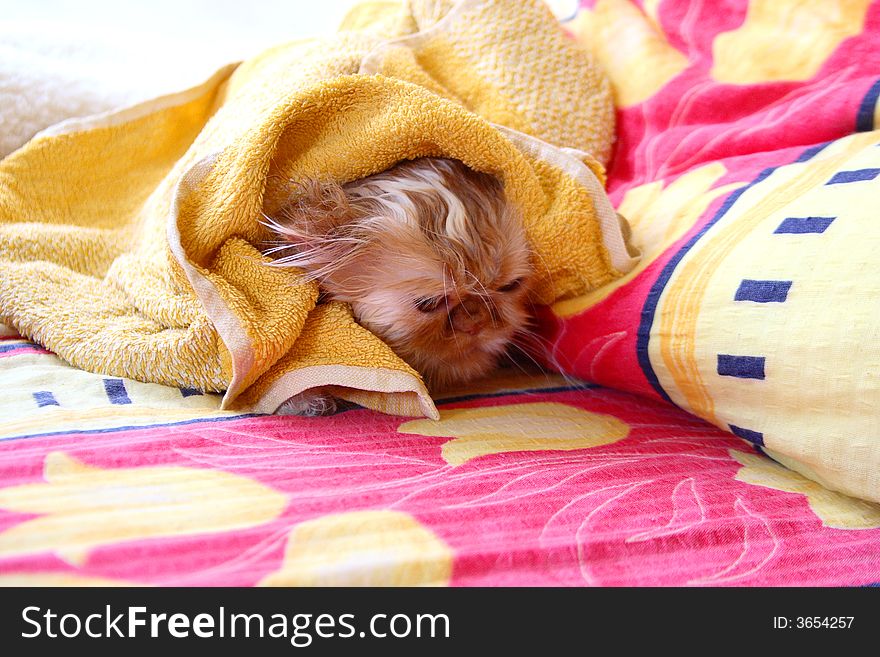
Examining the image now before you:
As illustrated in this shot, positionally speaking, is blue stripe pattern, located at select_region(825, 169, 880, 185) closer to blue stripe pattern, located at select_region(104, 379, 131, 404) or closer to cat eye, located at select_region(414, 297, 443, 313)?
cat eye, located at select_region(414, 297, 443, 313)

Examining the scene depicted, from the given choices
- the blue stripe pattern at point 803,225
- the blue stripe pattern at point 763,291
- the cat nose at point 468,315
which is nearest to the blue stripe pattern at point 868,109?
the blue stripe pattern at point 803,225

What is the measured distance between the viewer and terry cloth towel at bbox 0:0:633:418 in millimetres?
1138

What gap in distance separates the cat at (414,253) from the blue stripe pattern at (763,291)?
37cm

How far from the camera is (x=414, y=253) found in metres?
1.20

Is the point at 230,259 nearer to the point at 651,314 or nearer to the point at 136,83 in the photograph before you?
the point at 651,314

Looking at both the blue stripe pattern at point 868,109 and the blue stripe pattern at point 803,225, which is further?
the blue stripe pattern at point 868,109

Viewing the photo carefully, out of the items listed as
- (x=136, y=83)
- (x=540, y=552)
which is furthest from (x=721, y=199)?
(x=136, y=83)

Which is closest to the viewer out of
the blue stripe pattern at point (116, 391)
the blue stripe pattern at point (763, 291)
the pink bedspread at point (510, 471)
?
the pink bedspread at point (510, 471)

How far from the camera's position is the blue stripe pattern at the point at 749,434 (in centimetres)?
105

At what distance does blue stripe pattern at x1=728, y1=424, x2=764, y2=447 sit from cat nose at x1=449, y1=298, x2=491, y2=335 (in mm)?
425

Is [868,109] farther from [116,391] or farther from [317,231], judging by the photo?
[116,391]

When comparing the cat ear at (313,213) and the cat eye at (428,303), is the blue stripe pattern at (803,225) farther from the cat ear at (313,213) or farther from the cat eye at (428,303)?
the cat ear at (313,213)

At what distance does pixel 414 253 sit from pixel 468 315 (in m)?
0.15

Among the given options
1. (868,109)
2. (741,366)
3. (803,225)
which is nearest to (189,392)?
(741,366)
